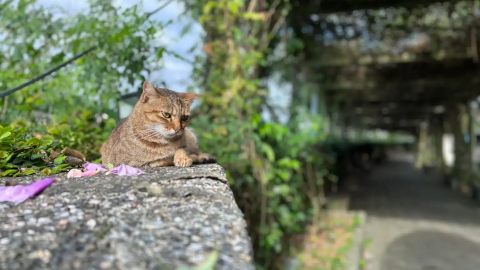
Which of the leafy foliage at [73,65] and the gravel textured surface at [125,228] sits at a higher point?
the leafy foliage at [73,65]

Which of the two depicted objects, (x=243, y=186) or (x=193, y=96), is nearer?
(x=193, y=96)

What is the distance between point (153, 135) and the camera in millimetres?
2158

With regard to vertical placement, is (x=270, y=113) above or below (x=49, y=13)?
below

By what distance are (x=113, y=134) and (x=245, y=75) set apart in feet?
8.46

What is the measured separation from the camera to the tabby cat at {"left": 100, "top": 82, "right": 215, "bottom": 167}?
6.95 feet

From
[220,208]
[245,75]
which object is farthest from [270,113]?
[220,208]

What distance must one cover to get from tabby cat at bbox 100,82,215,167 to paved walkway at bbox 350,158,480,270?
4.06 m

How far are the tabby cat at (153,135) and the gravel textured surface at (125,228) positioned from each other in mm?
650

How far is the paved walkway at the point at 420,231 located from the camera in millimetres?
5477

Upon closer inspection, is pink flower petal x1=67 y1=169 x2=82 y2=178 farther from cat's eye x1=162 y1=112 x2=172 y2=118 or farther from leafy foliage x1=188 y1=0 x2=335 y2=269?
leafy foliage x1=188 y1=0 x2=335 y2=269

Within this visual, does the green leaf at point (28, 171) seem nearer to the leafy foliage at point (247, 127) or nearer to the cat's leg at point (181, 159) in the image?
the cat's leg at point (181, 159)

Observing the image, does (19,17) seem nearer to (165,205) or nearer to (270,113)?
(165,205)

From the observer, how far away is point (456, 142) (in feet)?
47.8

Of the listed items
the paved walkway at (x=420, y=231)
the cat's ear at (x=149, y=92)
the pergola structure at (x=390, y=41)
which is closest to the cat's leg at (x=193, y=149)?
the cat's ear at (x=149, y=92)
